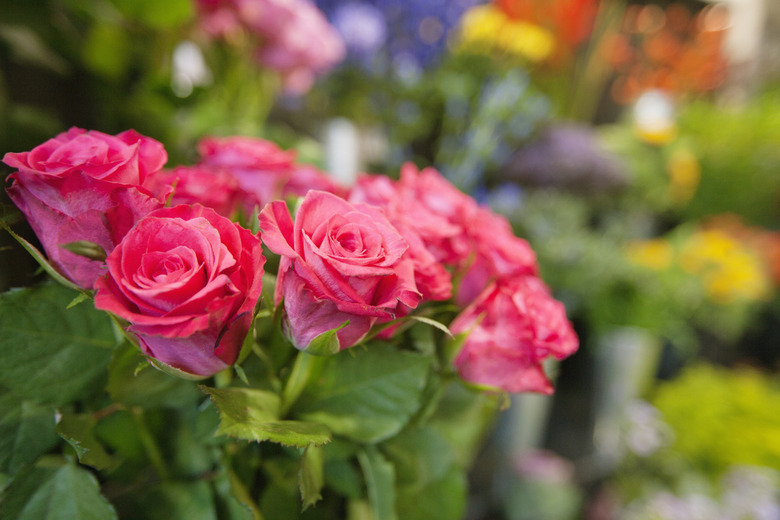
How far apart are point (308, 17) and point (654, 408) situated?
941 mm

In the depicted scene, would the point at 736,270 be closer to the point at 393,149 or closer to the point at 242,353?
the point at 393,149

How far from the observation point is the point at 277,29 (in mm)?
547

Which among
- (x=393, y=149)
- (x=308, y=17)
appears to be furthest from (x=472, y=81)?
(x=308, y=17)

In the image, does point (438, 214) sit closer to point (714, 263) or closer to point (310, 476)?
point (310, 476)

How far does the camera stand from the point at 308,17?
57 cm

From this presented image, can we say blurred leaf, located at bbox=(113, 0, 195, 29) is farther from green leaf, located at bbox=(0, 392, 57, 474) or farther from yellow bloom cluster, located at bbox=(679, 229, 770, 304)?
yellow bloom cluster, located at bbox=(679, 229, 770, 304)

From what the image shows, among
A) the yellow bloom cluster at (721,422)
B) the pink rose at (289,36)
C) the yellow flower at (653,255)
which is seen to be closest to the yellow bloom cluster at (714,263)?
the yellow flower at (653,255)

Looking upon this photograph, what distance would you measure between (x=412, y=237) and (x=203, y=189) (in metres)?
0.12

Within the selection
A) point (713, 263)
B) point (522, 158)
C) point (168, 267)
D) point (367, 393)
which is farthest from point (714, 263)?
point (168, 267)

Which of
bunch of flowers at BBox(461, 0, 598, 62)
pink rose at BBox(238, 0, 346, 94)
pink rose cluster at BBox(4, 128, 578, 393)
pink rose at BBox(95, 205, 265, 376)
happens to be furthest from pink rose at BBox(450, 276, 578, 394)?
bunch of flowers at BBox(461, 0, 598, 62)

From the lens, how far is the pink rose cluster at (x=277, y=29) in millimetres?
526

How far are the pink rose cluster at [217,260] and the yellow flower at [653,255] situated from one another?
85 centimetres

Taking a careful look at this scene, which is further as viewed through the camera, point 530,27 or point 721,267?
point 721,267

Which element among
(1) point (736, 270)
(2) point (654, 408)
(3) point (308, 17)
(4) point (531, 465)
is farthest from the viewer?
(1) point (736, 270)
